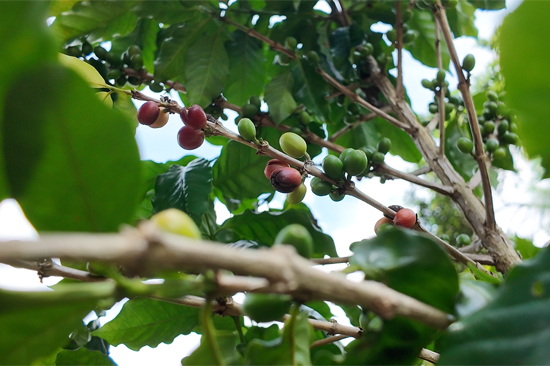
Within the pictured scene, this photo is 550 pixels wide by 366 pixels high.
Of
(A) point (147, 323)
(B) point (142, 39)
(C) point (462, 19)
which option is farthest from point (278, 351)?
(C) point (462, 19)

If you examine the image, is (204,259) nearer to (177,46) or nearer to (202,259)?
(202,259)

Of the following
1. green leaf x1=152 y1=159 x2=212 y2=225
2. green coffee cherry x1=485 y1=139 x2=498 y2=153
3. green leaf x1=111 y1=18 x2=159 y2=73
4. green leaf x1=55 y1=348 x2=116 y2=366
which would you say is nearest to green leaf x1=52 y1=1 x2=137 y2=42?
green leaf x1=111 y1=18 x2=159 y2=73

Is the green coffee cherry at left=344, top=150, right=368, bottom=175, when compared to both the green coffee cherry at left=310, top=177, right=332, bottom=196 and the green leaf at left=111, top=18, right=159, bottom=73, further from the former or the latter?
the green leaf at left=111, top=18, right=159, bottom=73

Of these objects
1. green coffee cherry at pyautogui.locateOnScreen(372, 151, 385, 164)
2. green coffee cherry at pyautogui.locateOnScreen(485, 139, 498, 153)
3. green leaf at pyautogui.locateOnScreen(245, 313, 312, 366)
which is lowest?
green leaf at pyautogui.locateOnScreen(245, 313, 312, 366)

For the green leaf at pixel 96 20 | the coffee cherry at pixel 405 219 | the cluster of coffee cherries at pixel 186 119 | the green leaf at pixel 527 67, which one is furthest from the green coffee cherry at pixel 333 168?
the green leaf at pixel 96 20

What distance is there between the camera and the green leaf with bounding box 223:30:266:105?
4.86ft

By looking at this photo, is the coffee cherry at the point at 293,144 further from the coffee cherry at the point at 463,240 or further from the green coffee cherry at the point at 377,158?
the coffee cherry at the point at 463,240

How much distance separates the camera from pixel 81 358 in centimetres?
70

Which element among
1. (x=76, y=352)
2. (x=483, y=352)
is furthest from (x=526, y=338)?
(x=76, y=352)

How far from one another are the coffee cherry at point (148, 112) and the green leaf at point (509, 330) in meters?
0.58

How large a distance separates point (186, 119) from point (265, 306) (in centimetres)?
46

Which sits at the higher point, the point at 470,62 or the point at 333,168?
the point at 470,62

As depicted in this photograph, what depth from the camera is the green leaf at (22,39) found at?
1.04 feet

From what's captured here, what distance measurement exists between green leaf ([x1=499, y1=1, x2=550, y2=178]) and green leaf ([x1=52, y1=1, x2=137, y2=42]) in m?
1.31
